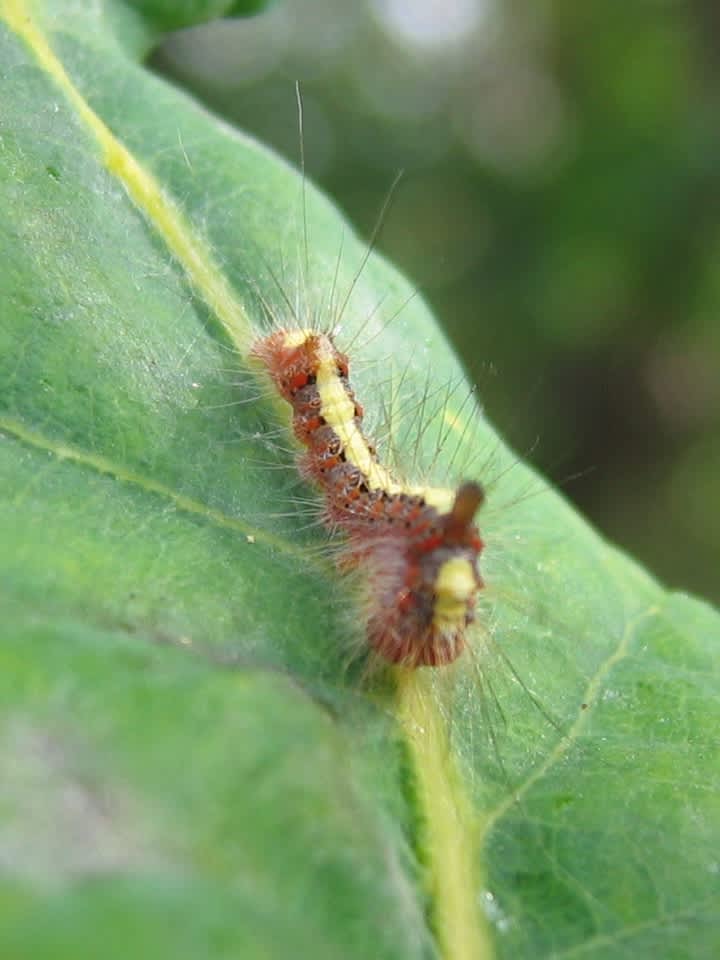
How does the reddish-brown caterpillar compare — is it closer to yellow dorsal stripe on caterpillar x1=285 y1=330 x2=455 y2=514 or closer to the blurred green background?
yellow dorsal stripe on caterpillar x1=285 y1=330 x2=455 y2=514

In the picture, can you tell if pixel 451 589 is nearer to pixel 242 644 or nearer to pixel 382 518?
pixel 382 518

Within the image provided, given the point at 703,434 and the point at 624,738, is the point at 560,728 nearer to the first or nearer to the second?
the point at 624,738

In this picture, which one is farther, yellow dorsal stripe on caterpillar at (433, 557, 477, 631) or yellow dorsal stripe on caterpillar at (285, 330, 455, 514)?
yellow dorsal stripe on caterpillar at (285, 330, 455, 514)

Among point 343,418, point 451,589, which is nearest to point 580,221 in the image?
point 343,418

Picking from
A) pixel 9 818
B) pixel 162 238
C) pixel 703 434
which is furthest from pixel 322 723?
pixel 703 434

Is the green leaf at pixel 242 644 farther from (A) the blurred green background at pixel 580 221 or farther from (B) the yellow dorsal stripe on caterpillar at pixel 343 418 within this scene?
(A) the blurred green background at pixel 580 221

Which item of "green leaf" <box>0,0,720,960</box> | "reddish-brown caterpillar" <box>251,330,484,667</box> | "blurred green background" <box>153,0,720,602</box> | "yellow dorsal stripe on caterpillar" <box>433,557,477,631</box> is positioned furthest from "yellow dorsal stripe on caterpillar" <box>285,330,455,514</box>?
"blurred green background" <box>153,0,720,602</box>

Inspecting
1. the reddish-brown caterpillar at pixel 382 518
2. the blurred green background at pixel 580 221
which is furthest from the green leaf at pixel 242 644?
the blurred green background at pixel 580 221
